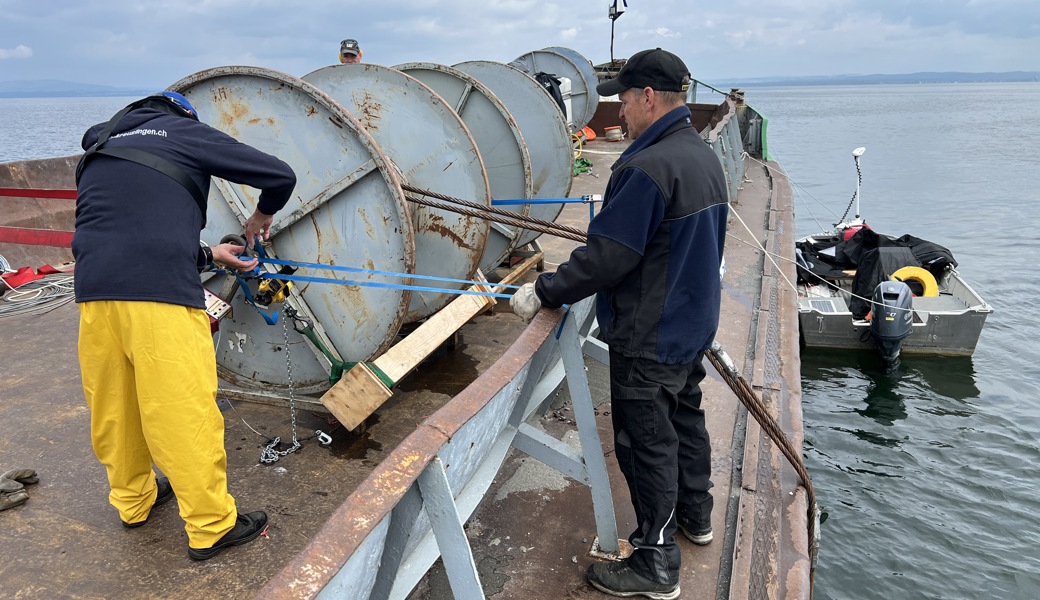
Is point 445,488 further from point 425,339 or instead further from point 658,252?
point 425,339

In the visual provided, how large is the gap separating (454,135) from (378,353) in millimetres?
1705

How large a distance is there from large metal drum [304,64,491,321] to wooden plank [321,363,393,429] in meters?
1.38

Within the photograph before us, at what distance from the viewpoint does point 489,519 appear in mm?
3367

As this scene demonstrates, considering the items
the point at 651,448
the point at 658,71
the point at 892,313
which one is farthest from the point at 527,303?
the point at 892,313

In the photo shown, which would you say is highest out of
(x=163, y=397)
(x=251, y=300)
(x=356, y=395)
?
(x=251, y=300)

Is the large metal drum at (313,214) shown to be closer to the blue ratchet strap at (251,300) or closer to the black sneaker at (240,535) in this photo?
the blue ratchet strap at (251,300)

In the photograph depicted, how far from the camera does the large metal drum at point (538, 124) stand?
7.06 meters

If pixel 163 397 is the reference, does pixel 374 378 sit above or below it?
below

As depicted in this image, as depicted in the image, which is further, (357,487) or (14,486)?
(14,486)

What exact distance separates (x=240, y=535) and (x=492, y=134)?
13.5 ft

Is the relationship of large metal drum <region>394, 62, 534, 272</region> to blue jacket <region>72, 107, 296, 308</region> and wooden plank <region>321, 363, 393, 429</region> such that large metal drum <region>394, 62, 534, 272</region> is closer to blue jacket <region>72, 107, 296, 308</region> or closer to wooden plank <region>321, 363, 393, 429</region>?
wooden plank <region>321, 363, 393, 429</region>

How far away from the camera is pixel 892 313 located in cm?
998

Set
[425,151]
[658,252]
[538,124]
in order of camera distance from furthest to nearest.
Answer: [538,124] < [425,151] < [658,252]

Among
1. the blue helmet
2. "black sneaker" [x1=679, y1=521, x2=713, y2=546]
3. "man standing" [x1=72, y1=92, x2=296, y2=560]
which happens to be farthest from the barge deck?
the blue helmet
